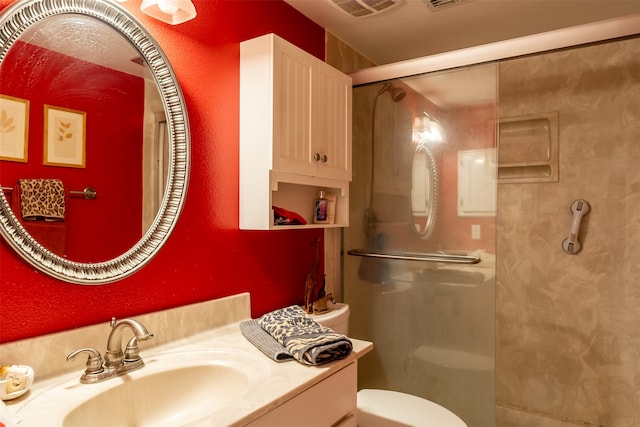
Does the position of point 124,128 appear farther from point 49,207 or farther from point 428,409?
point 428,409

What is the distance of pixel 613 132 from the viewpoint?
2283 mm

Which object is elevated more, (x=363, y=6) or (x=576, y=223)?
(x=363, y=6)

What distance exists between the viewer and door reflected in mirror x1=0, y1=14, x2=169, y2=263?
105 centimetres

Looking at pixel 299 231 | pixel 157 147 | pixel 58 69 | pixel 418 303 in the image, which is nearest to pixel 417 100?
pixel 299 231

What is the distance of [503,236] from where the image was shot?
2.58 metres

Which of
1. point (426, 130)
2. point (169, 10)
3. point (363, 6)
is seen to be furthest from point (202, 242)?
point (363, 6)

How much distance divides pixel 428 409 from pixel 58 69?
5.89 feet

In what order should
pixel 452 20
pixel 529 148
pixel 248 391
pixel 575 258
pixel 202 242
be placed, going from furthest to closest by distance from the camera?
pixel 529 148, pixel 575 258, pixel 452 20, pixel 202 242, pixel 248 391

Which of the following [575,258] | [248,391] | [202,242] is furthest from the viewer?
[575,258]

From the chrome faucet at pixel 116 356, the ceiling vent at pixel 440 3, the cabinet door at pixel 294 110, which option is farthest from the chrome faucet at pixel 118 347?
the ceiling vent at pixel 440 3

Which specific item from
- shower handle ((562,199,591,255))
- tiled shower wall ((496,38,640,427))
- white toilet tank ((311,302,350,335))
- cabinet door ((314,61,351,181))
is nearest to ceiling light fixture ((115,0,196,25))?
cabinet door ((314,61,351,181))

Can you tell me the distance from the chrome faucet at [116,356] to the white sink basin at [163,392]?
0.02m

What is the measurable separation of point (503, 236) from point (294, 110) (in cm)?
163

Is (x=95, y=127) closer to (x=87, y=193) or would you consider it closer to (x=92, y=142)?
(x=92, y=142)
